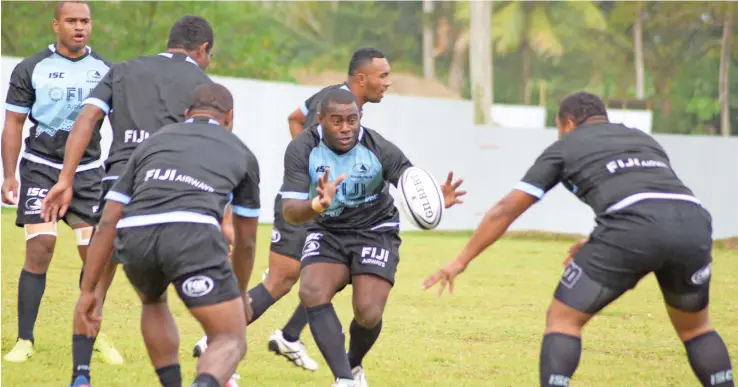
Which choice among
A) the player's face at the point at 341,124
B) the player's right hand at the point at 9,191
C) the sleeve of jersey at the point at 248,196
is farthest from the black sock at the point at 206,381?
the player's right hand at the point at 9,191

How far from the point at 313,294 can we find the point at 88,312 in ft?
5.02

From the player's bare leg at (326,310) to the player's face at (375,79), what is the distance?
1423 millimetres

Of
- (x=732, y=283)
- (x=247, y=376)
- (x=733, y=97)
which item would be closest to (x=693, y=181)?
(x=732, y=283)

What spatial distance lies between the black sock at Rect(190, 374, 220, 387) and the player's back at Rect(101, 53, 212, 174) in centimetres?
203

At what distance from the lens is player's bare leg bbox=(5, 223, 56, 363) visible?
8.52 metres

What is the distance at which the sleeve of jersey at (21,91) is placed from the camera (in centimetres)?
856

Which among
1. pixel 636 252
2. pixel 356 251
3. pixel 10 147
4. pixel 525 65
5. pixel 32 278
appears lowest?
pixel 525 65

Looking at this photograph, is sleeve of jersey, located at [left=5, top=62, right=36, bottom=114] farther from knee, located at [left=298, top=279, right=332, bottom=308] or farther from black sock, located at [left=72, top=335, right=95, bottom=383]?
knee, located at [left=298, top=279, right=332, bottom=308]

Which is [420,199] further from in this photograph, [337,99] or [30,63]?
[30,63]

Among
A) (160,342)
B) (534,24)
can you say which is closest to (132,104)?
(160,342)

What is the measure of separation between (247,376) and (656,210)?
3264 mm

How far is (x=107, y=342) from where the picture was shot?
860 centimetres

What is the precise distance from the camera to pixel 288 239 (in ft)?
28.9

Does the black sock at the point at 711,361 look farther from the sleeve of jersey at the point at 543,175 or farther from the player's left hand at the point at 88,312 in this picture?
the player's left hand at the point at 88,312
